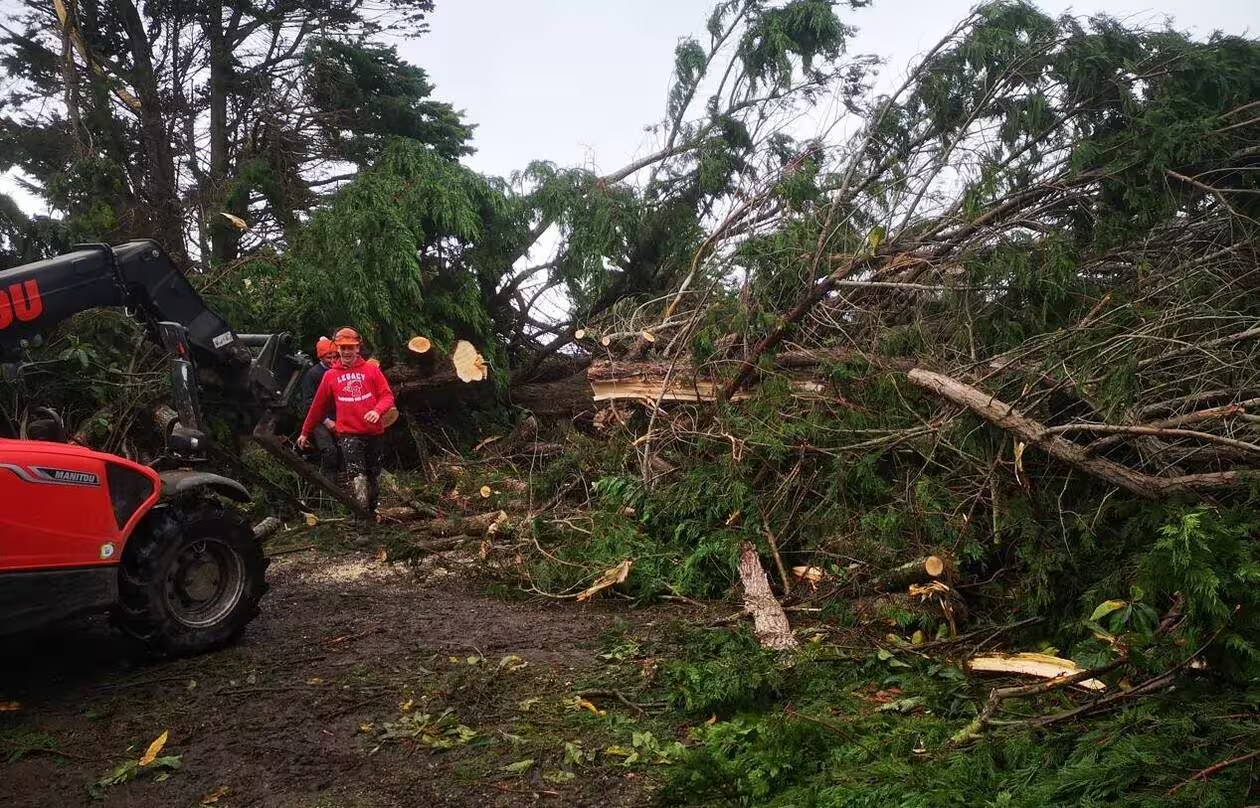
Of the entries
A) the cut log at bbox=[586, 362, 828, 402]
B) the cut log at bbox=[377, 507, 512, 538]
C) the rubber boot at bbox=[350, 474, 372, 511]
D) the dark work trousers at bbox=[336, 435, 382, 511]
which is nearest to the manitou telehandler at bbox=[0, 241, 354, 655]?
the dark work trousers at bbox=[336, 435, 382, 511]

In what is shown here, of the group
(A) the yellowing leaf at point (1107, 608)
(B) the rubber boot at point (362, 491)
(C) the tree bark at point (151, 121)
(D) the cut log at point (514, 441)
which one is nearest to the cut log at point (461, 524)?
(B) the rubber boot at point (362, 491)

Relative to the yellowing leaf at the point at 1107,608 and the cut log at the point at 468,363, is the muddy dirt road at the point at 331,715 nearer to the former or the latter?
the yellowing leaf at the point at 1107,608

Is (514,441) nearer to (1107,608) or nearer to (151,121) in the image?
(1107,608)

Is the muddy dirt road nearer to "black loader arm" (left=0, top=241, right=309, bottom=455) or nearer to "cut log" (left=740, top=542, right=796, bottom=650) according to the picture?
"cut log" (left=740, top=542, right=796, bottom=650)

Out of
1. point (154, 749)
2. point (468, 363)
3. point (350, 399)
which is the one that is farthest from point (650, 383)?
point (154, 749)

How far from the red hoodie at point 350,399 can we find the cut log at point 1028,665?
16.5 ft

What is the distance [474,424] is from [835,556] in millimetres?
5334

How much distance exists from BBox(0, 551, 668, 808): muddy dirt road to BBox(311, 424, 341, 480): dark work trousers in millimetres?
2446

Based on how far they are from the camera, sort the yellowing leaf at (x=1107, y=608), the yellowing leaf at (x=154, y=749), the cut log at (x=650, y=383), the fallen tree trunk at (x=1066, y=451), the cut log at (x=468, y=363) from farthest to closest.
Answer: the cut log at (x=468, y=363) < the cut log at (x=650, y=383) < the fallen tree trunk at (x=1066, y=451) < the yellowing leaf at (x=1107, y=608) < the yellowing leaf at (x=154, y=749)

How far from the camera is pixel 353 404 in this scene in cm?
726

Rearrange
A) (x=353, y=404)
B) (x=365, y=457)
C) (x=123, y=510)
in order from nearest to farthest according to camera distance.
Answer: (x=123, y=510)
(x=353, y=404)
(x=365, y=457)

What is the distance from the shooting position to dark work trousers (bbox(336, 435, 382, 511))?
7320mm

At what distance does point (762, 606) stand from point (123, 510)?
3327 mm

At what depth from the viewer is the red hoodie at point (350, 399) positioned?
23.8ft
